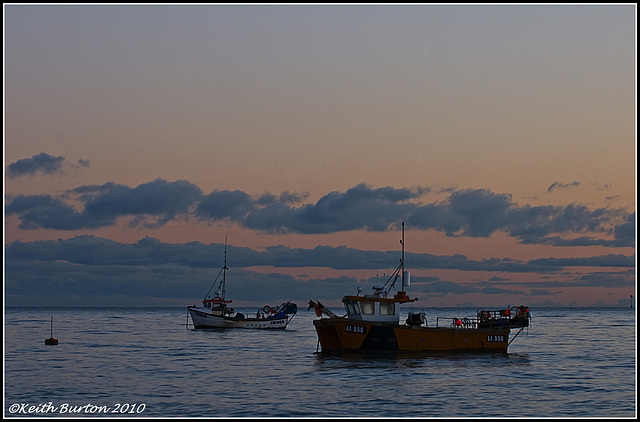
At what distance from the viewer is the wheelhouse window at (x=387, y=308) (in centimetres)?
5572

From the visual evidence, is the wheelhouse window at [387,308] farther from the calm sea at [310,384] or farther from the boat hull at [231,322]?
the boat hull at [231,322]

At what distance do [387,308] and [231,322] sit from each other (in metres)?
48.3

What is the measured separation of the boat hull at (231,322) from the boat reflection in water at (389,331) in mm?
43047

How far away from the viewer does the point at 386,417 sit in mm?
33125

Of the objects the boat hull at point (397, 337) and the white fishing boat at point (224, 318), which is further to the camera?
the white fishing boat at point (224, 318)

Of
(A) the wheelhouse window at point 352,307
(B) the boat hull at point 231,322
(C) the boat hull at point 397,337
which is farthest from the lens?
(B) the boat hull at point 231,322

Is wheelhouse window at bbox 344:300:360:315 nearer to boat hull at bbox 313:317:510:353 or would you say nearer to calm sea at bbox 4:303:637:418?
boat hull at bbox 313:317:510:353

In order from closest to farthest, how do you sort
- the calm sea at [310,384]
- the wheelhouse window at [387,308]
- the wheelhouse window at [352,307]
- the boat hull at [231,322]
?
1. the calm sea at [310,384]
2. the wheelhouse window at [352,307]
3. the wheelhouse window at [387,308]
4. the boat hull at [231,322]

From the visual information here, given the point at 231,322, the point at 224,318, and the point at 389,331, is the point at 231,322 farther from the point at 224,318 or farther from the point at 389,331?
the point at 389,331

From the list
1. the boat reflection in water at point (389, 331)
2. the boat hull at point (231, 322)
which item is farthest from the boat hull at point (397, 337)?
the boat hull at point (231, 322)

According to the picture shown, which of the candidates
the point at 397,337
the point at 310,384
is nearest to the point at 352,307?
the point at 397,337

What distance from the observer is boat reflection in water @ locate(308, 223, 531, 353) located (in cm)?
5372

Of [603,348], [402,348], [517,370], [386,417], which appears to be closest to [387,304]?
[402,348]

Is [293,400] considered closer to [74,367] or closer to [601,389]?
[601,389]
